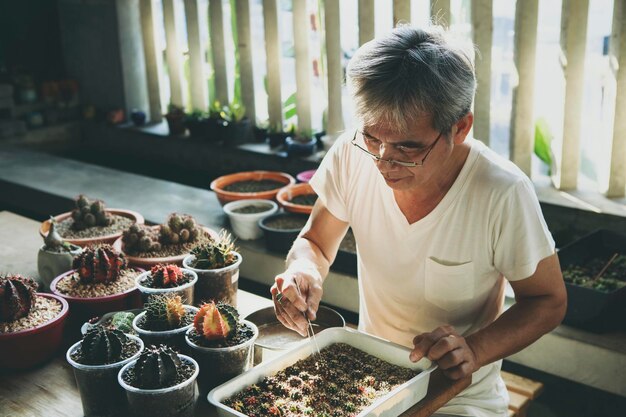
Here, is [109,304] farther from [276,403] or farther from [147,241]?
[276,403]

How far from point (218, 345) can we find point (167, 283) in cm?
45

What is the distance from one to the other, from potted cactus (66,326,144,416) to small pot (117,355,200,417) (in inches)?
2.6

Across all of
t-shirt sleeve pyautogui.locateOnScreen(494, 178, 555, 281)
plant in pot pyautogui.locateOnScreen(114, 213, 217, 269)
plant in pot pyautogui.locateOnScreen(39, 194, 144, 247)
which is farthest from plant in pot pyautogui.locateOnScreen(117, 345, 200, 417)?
plant in pot pyautogui.locateOnScreen(39, 194, 144, 247)

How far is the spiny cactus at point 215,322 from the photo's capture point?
1909mm

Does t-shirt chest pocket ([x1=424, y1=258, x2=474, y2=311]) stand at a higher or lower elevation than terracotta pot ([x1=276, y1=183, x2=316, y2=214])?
higher

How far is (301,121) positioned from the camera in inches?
203

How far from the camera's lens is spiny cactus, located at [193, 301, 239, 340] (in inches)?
75.2

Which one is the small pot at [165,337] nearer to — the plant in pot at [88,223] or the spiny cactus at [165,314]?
the spiny cactus at [165,314]

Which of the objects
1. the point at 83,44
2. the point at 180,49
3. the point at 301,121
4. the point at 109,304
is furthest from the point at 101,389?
the point at 83,44

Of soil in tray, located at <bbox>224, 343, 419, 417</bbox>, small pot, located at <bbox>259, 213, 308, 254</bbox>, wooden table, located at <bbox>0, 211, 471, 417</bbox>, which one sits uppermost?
soil in tray, located at <bbox>224, 343, 419, 417</bbox>

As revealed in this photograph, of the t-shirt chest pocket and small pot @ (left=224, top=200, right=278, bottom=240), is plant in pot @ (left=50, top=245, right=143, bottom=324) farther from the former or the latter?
small pot @ (left=224, top=200, right=278, bottom=240)

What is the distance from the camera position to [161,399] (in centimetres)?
173

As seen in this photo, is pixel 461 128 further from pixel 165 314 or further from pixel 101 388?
pixel 101 388

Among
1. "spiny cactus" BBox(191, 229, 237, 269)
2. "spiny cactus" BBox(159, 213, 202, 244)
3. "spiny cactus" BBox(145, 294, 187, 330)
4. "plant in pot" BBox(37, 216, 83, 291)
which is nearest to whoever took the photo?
"spiny cactus" BBox(145, 294, 187, 330)
